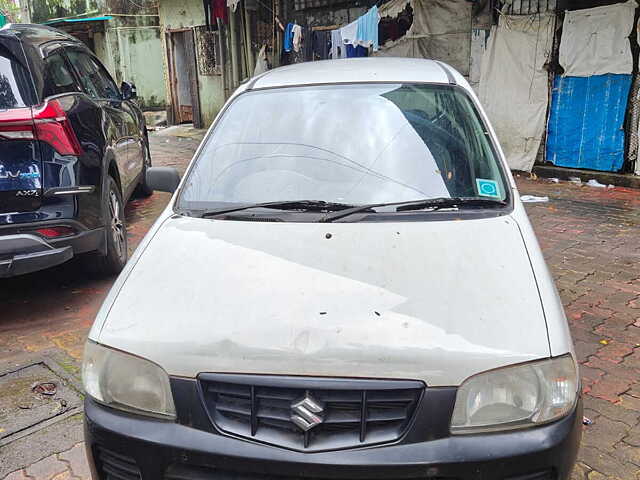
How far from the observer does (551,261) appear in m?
5.08

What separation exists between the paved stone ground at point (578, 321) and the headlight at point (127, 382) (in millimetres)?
894

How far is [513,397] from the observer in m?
1.69

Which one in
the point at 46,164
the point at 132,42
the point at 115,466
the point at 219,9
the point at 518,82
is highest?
the point at 219,9

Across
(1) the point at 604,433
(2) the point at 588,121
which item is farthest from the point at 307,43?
(1) the point at 604,433

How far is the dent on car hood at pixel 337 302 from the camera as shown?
5.44ft

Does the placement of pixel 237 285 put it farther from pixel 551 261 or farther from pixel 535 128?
pixel 535 128

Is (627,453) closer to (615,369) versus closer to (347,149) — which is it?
(615,369)

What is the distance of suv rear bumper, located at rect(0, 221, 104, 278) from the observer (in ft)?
11.7

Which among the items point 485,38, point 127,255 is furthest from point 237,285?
point 485,38

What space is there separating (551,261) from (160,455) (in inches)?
168

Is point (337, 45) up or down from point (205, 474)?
up

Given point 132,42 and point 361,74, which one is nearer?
point 361,74

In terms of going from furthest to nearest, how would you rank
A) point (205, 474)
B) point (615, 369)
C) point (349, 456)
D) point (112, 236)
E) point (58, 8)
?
point (58, 8) < point (112, 236) < point (615, 369) < point (205, 474) < point (349, 456)

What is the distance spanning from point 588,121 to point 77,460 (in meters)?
A: 7.96
